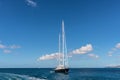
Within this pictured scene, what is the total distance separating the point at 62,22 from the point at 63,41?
10.9 meters

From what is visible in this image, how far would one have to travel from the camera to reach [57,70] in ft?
359

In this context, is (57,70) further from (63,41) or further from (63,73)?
(63,41)

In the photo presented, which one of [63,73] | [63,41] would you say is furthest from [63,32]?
[63,73]

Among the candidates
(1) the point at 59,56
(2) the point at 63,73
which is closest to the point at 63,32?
(1) the point at 59,56

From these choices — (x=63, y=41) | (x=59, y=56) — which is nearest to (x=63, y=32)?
(x=63, y=41)

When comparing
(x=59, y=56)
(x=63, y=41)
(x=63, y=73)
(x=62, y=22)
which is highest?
(x=62, y=22)

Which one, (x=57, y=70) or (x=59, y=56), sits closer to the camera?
(x=57, y=70)

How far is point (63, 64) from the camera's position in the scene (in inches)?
4363

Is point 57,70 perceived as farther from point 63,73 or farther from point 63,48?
point 63,48

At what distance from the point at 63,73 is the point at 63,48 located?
14.8 meters

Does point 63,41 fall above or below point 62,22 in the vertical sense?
below

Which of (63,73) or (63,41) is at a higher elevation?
(63,41)

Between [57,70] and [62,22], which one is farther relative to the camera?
[62,22]

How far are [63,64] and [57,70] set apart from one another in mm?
4577
